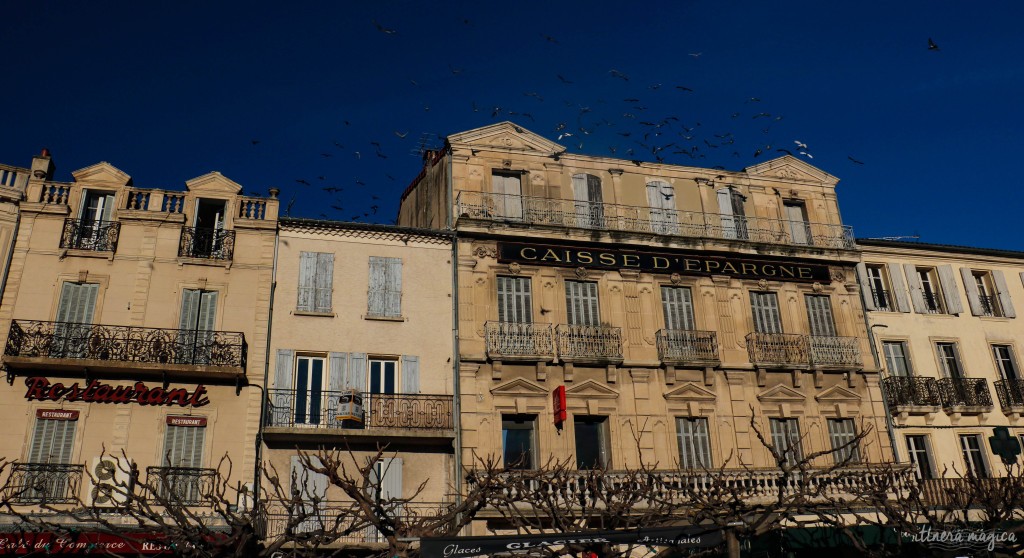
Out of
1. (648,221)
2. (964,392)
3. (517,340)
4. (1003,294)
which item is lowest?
(964,392)

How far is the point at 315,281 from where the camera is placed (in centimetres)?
2369

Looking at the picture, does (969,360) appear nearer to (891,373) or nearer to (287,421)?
(891,373)

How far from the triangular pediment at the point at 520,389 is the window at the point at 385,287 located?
3.44 m

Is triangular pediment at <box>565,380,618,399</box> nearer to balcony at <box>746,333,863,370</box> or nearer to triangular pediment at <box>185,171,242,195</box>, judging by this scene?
balcony at <box>746,333,863,370</box>

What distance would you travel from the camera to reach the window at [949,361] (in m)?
27.8

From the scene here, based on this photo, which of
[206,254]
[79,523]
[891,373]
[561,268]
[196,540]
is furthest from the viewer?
[891,373]

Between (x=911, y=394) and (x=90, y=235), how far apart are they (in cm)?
2376

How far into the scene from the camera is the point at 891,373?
27.2 metres

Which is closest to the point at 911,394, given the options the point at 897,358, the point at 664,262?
the point at 897,358

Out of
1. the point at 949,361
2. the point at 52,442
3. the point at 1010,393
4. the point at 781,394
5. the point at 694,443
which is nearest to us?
the point at 52,442

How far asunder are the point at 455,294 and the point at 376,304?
7.15 feet

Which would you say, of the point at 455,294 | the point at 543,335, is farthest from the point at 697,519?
the point at 455,294

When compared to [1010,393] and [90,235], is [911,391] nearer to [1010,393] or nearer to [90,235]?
[1010,393]

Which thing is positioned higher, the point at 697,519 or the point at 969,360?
the point at 969,360
